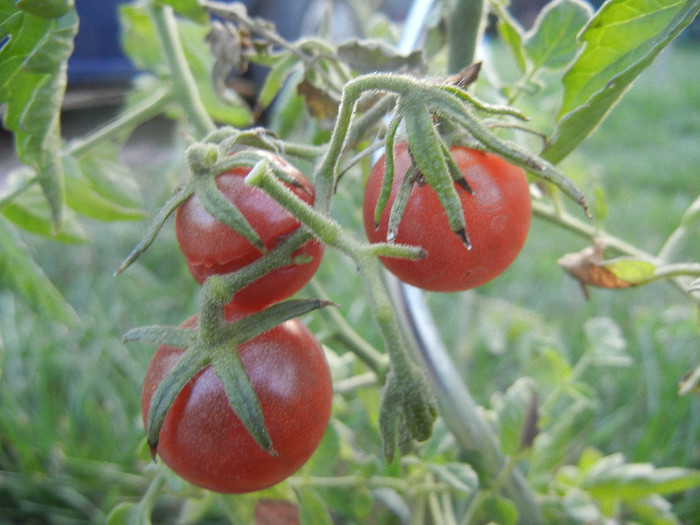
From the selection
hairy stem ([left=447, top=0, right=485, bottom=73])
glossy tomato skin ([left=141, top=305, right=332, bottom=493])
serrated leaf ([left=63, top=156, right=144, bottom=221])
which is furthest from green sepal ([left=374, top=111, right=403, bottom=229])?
serrated leaf ([left=63, top=156, right=144, bottom=221])

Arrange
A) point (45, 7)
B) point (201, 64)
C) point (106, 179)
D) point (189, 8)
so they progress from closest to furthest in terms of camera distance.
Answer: point (45, 7) → point (189, 8) → point (106, 179) → point (201, 64)

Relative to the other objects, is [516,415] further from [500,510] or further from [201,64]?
[201,64]

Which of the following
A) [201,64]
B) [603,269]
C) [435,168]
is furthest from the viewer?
[201,64]

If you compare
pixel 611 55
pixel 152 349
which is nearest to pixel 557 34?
pixel 611 55

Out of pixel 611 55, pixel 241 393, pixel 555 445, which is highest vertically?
pixel 611 55

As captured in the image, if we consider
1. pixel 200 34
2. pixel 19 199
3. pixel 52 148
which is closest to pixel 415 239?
pixel 52 148

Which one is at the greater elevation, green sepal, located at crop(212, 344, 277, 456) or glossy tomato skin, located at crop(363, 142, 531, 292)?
glossy tomato skin, located at crop(363, 142, 531, 292)

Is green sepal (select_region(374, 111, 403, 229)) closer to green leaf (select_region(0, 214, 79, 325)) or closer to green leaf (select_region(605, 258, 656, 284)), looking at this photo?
green leaf (select_region(605, 258, 656, 284))
